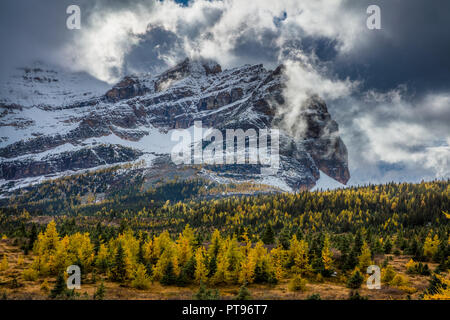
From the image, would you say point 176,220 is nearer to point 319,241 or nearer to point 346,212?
point 346,212

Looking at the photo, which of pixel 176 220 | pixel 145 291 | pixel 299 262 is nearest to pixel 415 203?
pixel 299 262

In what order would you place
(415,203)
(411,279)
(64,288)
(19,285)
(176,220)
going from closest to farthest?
(64,288), (19,285), (411,279), (415,203), (176,220)

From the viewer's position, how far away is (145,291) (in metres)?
49.7

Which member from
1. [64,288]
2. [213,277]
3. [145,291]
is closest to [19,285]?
[64,288]

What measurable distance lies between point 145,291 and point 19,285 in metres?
21.5
